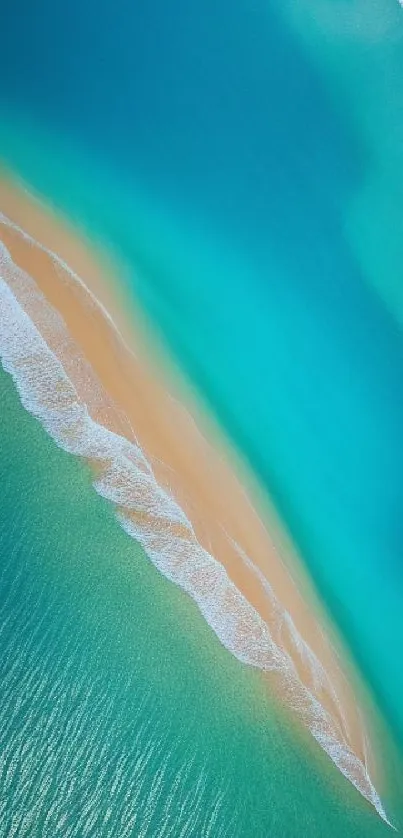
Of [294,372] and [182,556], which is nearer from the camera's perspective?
[182,556]

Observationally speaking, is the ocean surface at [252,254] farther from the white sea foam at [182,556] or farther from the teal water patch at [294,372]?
the white sea foam at [182,556]

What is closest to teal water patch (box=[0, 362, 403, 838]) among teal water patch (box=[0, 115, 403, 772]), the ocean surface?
the ocean surface

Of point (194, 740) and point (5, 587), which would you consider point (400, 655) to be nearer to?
point (194, 740)

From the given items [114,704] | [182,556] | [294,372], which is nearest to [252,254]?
[294,372]

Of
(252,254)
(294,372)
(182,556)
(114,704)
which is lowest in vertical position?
(114,704)

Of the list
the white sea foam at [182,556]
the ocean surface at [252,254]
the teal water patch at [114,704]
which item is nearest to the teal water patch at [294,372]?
the ocean surface at [252,254]

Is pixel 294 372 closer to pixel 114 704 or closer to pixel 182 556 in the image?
pixel 182 556
